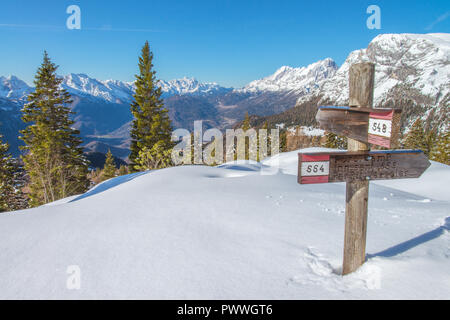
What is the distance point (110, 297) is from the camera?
2.66m

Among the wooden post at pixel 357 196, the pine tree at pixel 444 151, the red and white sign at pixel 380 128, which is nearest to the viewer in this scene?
the red and white sign at pixel 380 128

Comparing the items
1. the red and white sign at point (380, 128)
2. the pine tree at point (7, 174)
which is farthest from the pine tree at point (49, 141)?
the red and white sign at point (380, 128)

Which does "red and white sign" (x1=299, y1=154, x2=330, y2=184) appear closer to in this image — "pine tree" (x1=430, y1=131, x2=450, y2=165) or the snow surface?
the snow surface

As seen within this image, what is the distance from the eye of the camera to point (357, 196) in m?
2.94

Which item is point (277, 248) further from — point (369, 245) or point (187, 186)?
point (187, 186)

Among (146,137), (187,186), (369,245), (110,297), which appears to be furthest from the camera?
(146,137)

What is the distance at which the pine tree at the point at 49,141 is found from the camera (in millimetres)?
17578

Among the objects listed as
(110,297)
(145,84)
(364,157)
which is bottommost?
(110,297)

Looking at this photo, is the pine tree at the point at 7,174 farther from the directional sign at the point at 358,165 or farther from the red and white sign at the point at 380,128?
the red and white sign at the point at 380,128

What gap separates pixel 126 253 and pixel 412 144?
146ft

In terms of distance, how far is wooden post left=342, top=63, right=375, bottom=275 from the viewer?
286cm

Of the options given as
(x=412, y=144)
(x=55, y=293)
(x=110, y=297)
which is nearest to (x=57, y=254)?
(x=55, y=293)

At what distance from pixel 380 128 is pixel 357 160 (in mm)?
412

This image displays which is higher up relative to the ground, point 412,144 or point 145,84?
point 145,84
